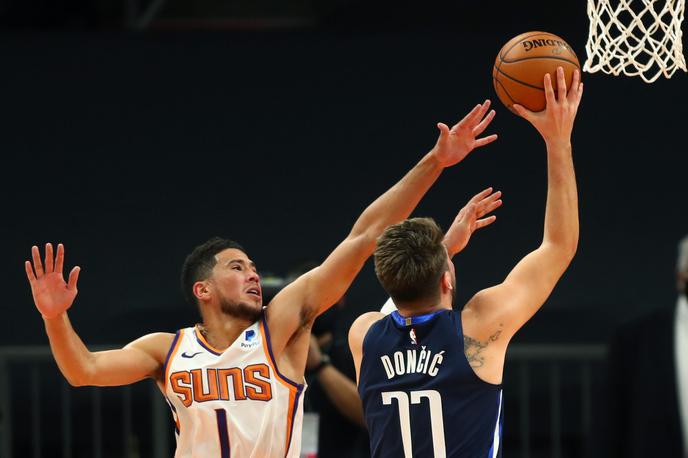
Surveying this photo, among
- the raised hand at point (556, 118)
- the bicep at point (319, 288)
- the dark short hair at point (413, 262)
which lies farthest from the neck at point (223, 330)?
the raised hand at point (556, 118)

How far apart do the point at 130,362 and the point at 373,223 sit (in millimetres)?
1251

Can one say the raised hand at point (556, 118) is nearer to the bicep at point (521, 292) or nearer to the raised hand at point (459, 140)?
the bicep at point (521, 292)

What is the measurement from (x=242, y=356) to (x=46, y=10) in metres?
8.67

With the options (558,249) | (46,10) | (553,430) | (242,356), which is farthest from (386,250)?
(46,10)

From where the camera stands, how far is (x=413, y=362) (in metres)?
4.01

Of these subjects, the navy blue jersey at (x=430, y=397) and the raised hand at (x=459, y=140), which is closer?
the navy blue jersey at (x=430, y=397)

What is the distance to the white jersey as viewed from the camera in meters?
4.88

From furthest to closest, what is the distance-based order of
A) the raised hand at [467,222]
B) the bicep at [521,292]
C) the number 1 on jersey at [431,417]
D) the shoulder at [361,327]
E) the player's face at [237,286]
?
the player's face at [237,286] < the raised hand at [467,222] < the shoulder at [361,327] < the bicep at [521,292] < the number 1 on jersey at [431,417]

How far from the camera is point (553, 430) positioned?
9.52 m

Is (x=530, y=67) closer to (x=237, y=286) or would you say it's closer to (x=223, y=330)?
(x=237, y=286)

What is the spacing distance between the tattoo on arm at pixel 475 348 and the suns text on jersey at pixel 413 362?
92 millimetres

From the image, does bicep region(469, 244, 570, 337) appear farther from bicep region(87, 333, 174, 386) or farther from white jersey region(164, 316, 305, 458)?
bicep region(87, 333, 174, 386)

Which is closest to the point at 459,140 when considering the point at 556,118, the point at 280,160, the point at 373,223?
the point at 373,223

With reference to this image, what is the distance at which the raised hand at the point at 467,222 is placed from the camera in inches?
196
